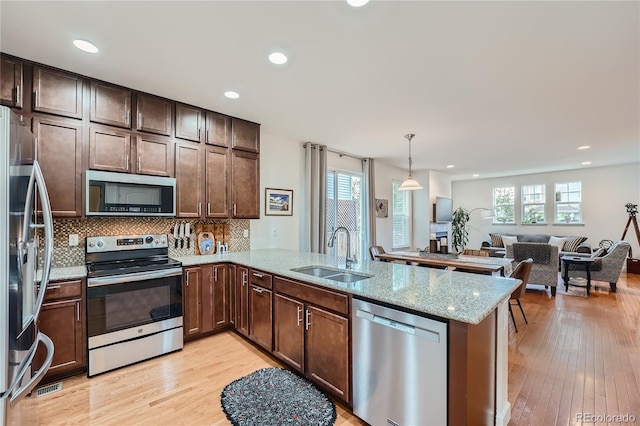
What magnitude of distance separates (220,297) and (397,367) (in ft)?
7.37

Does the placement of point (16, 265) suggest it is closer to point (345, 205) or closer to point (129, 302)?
point (129, 302)

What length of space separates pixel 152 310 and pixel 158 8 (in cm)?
246

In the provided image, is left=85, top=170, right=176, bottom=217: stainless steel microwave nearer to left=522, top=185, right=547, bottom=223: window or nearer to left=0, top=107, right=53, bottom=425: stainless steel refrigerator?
left=0, top=107, right=53, bottom=425: stainless steel refrigerator

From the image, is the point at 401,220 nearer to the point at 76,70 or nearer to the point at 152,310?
the point at 152,310

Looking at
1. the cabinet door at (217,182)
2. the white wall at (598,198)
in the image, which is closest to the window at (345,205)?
the cabinet door at (217,182)

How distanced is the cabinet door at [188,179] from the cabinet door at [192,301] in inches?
26.7

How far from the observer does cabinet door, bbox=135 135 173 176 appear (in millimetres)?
2904

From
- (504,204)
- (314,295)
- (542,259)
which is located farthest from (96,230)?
(504,204)

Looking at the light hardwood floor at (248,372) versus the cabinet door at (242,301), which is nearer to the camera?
the light hardwood floor at (248,372)

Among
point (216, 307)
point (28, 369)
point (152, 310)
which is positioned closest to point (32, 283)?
point (28, 369)

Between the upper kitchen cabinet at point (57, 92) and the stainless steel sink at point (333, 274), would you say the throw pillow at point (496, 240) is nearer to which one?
the stainless steel sink at point (333, 274)

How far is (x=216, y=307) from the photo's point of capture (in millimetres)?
3217

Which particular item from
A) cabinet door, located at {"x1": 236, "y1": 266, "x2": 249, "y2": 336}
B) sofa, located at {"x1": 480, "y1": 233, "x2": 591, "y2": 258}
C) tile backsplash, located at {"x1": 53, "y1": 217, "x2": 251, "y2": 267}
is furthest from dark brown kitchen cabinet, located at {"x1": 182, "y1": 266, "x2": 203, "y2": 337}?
sofa, located at {"x1": 480, "y1": 233, "x2": 591, "y2": 258}

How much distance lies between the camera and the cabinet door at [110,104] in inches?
104
